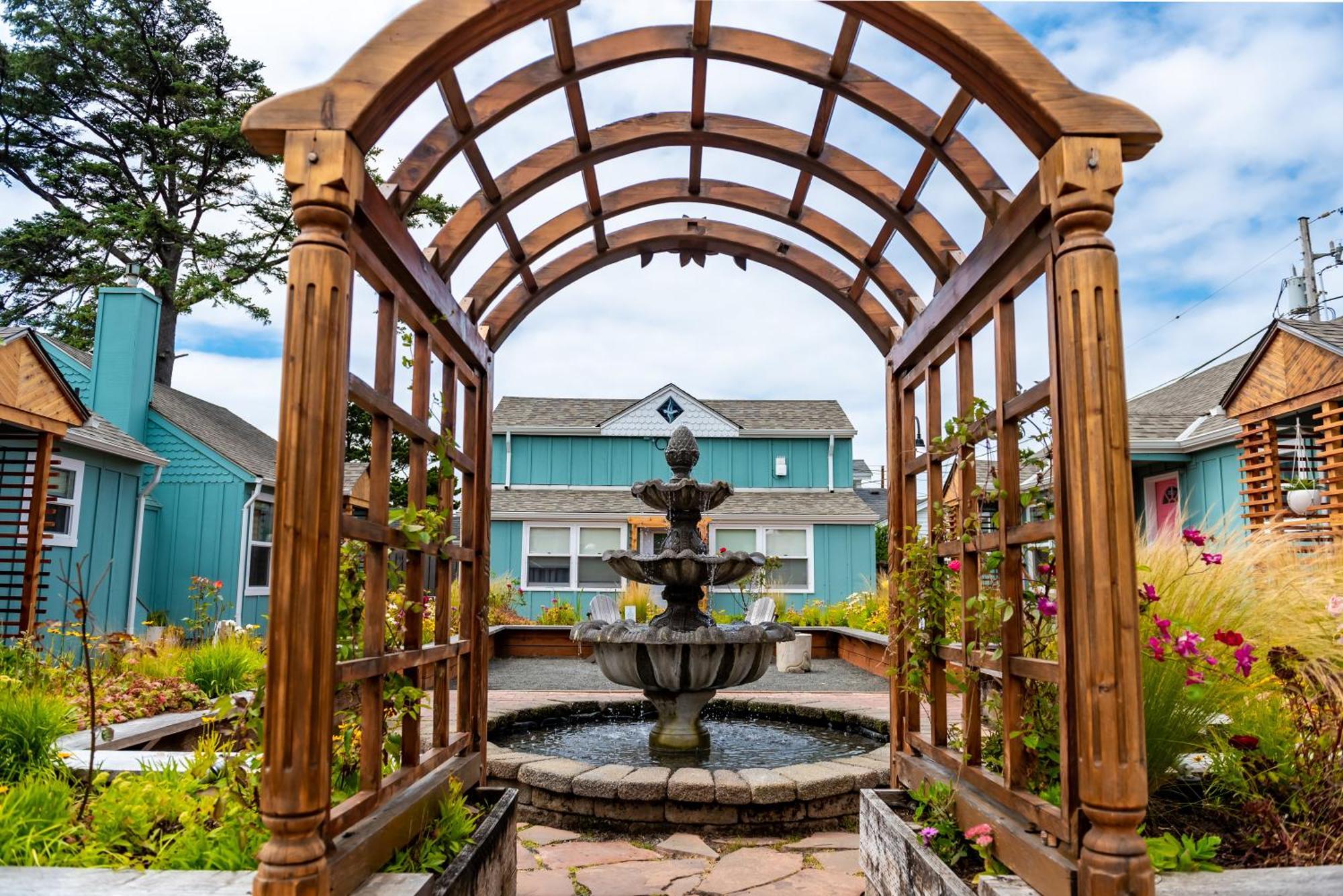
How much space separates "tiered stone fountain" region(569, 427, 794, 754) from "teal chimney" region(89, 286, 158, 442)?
37.4ft

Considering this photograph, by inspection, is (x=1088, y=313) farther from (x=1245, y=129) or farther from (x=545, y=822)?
(x=1245, y=129)

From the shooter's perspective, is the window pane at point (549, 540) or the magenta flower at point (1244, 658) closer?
Answer: the magenta flower at point (1244, 658)

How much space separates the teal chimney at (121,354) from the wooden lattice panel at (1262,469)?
1582 centimetres

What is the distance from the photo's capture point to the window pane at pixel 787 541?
19281 millimetres

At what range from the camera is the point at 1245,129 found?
41.4ft

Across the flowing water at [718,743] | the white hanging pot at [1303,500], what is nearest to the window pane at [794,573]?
the white hanging pot at [1303,500]

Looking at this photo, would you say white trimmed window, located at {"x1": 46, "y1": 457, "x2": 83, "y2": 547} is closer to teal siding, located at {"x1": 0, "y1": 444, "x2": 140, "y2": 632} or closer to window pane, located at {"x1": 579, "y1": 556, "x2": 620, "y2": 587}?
teal siding, located at {"x1": 0, "y1": 444, "x2": 140, "y2": 632}

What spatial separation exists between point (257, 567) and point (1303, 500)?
1484 centimetres

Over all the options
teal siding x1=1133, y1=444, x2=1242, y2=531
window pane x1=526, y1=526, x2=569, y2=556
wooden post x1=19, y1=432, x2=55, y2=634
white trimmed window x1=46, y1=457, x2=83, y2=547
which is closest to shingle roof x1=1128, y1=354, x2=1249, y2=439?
teal siding x1=1133, y1=444, x2=1242, y2=531

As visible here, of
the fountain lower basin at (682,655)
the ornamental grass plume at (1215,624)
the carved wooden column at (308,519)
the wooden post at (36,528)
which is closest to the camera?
the carved wooden column at (308,519)

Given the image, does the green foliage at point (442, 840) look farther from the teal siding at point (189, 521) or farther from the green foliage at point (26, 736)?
the teal siding at point (189, 521)

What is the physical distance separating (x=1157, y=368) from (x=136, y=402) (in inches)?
847

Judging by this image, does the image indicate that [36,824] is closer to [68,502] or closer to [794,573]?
[68,502]

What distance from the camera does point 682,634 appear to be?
538cm
